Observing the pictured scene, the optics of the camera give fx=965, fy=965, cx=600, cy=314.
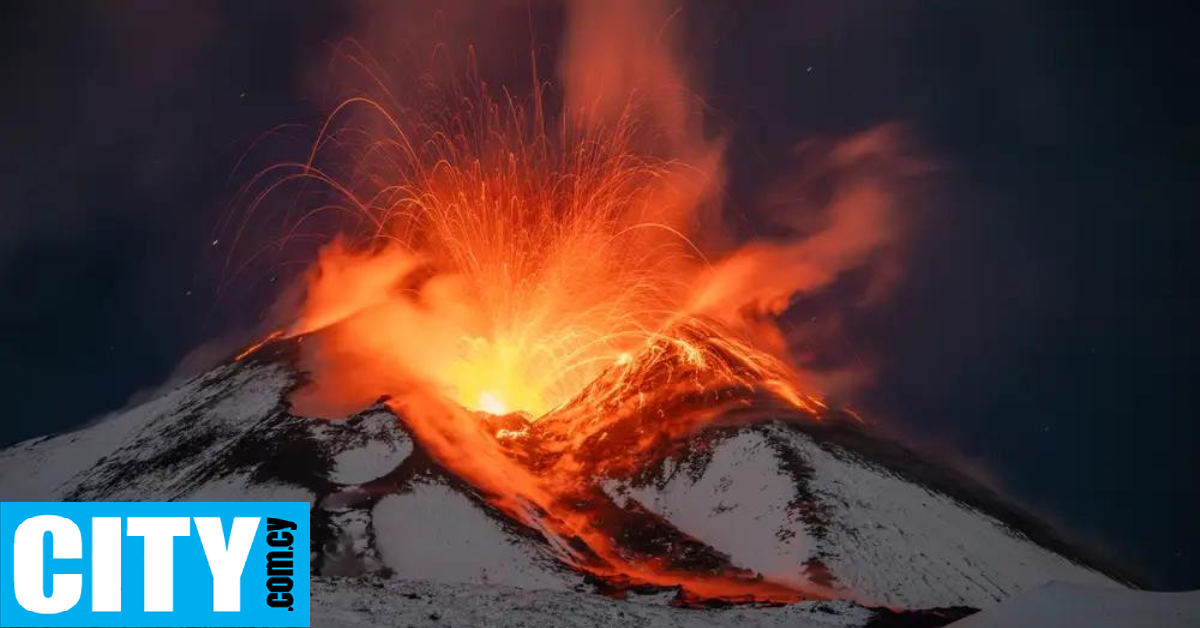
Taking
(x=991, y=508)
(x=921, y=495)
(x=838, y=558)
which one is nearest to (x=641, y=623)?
(x=838, y=558)

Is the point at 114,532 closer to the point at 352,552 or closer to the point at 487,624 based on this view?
the point at 487,624

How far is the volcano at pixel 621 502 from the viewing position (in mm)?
63406

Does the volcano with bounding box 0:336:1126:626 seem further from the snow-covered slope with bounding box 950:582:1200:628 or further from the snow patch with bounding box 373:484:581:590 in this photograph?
the snow-covered slope with bounding box 950:582:1200:628

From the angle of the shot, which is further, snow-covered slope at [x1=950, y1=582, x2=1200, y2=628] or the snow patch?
the snow patch

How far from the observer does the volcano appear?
63406 millimetres

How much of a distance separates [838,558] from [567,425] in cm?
4212

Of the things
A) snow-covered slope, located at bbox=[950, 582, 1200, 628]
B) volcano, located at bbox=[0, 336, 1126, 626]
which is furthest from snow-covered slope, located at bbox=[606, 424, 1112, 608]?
snow-covered slope, located at bbox=[950, 582, 1200, 628]

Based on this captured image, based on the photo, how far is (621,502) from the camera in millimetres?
93500

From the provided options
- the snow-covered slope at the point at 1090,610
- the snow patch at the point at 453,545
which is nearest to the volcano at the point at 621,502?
the snow patch at the point at 453,545

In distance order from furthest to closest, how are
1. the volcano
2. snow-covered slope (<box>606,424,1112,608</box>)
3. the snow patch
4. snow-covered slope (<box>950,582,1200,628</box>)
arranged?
snow-covered slope (<box>606,424,1112,608</box>), the snow patch, the volcano, snow-covered slope (<box>950,582,1200,628</box>)

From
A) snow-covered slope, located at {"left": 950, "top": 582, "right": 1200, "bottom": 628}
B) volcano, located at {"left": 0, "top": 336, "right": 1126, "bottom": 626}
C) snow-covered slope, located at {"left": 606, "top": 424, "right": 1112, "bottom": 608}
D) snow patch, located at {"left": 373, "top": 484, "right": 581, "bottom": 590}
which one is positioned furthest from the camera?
snow-covered slope, located at {"left": 606, "top": 424, "right": 1112, "bottom": 608}

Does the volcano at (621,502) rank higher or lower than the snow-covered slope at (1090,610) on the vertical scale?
higher

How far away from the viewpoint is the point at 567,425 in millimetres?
112000

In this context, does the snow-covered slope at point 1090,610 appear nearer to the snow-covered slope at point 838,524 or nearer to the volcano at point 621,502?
the volcano at point 621,502
